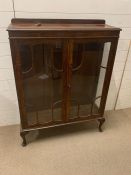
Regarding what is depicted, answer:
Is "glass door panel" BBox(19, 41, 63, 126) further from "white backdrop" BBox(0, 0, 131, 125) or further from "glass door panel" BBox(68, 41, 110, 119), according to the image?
"white backdrop" BBox(0, 0, 131, 125)

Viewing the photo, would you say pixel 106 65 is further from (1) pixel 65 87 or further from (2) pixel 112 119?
(2) pixel 112 119

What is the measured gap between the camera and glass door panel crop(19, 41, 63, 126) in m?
1.31

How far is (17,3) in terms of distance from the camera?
1.42 metres

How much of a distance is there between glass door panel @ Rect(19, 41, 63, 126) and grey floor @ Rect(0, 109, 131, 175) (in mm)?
297

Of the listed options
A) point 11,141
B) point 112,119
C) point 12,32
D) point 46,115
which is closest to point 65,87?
point 46,115

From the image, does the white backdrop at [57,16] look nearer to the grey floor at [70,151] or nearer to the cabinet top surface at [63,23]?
the cabinet top surface at [63,23]

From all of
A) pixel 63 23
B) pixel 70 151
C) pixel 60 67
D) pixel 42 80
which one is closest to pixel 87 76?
pixel 60 67

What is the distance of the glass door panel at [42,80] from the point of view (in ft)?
4.30

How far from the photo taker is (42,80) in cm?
148

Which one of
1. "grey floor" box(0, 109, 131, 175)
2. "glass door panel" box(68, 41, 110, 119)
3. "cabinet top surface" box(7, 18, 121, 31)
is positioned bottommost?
"grey floor" box(0, 109, 131, 175)

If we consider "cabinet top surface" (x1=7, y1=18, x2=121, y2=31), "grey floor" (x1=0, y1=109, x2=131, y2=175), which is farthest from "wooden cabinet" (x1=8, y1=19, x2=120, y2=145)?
"grey floor" (x1=0, y1=109, x2=131, y2=175)

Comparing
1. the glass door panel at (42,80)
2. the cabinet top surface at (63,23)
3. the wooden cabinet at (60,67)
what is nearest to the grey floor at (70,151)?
the wooden cabinet at (60,67)

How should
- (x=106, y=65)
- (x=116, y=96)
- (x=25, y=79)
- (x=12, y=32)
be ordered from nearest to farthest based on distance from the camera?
(x=12, y=32), (x=25, y=79), (x=106, y=65), (x=116, y=96)

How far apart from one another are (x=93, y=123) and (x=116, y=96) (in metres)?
0.47
